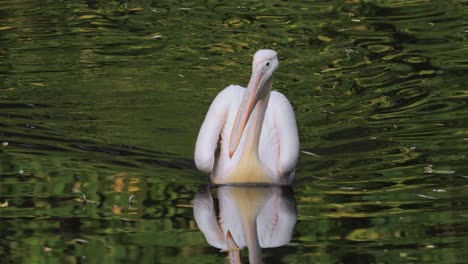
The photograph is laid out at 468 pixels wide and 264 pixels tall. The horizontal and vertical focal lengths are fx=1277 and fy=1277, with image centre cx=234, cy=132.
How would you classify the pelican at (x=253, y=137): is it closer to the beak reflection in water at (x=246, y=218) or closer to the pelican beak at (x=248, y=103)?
the pelican beak at (x=248, y=103)

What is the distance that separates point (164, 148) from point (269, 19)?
4.13 m

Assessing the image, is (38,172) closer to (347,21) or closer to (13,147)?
(13,147)

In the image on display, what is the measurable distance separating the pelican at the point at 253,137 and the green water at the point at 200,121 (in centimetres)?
19

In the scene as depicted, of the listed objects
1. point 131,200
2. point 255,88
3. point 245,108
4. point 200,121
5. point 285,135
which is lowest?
point 200,121

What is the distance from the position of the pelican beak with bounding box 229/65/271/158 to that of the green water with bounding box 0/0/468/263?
18.9 inches

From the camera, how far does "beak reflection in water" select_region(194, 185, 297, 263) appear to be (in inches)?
275

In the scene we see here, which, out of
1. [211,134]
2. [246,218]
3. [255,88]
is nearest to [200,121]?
[211,134]

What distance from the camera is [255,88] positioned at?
805 cm

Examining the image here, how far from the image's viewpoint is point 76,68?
1129 cm

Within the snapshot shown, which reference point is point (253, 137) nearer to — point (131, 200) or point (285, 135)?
point (285, 135)

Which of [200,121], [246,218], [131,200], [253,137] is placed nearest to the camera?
[246,218]

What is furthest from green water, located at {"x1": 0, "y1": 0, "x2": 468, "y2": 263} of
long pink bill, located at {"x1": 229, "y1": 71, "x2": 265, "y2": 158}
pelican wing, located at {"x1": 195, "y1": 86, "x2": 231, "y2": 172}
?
long pink bill, located at {"x1": 229, "y1": 71, "x2": 265, "y2": 158}

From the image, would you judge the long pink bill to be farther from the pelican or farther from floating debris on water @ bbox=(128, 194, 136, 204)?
floating debris on water @ bbox=(128, 194, 136, 204)

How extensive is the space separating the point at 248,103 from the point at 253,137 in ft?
0.92
